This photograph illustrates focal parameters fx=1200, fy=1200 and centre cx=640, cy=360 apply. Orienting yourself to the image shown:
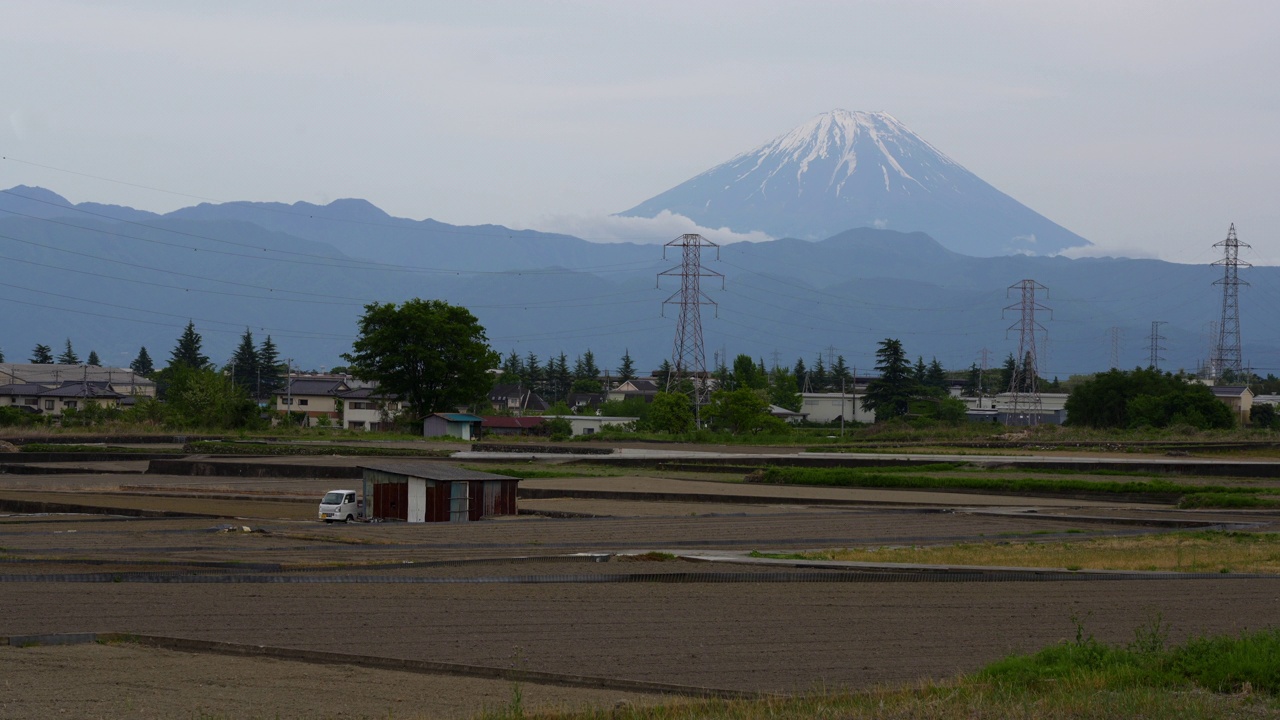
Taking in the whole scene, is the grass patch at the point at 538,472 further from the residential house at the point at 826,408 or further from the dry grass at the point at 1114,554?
the residential house at the point at 826,408

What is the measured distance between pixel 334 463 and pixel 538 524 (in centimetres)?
2297

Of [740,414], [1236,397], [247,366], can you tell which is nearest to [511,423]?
[740,414]

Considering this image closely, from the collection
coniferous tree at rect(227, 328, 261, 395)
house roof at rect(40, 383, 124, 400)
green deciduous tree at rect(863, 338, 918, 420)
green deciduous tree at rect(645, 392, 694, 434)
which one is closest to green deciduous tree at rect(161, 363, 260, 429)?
green deciduous tree at rect(645, 392, 694, 434)

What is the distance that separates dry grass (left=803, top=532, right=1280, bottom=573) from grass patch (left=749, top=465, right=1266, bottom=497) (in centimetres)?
1188

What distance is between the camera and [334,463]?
166 ft

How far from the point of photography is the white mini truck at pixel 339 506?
104 feet

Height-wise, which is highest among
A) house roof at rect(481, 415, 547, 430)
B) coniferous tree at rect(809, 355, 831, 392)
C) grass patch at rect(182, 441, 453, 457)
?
coniferous tree at rect(809, 355, 831, 392)

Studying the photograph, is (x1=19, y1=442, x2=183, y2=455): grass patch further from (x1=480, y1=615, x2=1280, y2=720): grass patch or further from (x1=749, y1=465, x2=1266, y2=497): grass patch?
(x1=480, y1=615, x2=1280, y2=720): grass patch

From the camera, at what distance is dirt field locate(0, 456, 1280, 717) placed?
460 inches

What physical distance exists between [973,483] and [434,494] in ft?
65.2

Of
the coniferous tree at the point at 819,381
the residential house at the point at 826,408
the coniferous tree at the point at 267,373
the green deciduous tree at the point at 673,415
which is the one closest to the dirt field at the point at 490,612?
the green deciduous tree at the point at 673,415

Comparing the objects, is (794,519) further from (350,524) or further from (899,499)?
(350,524)

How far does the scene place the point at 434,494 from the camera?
32.1m

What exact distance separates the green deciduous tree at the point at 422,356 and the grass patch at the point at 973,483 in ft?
112
